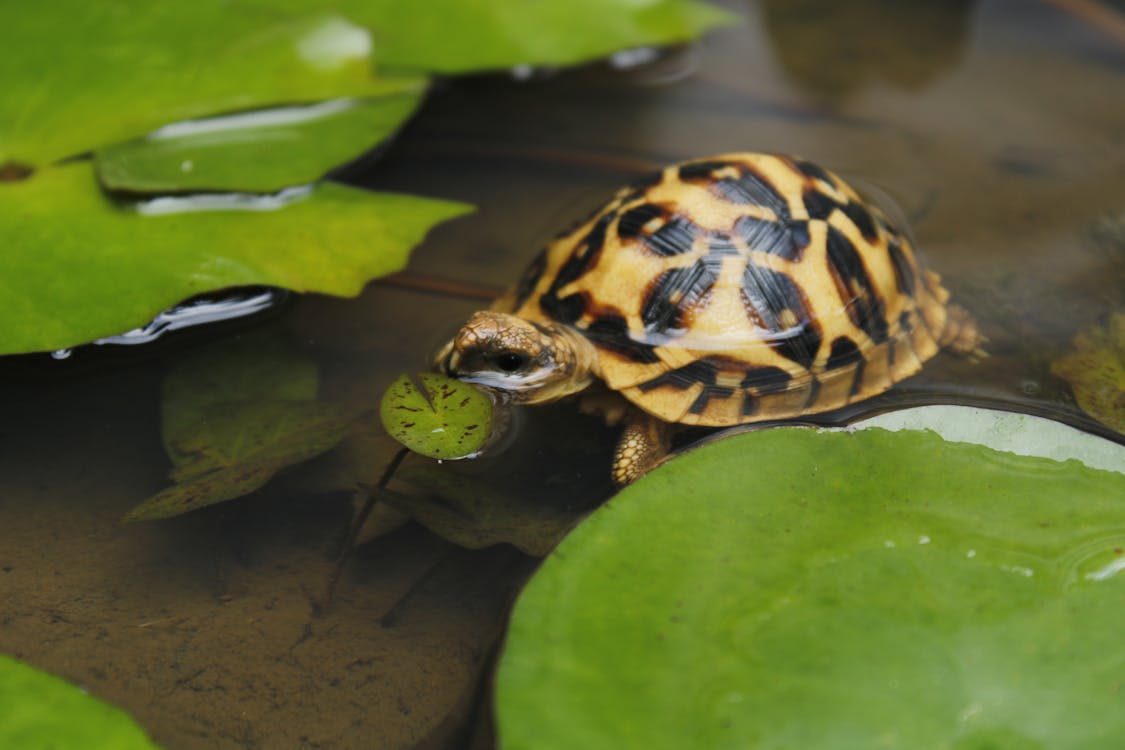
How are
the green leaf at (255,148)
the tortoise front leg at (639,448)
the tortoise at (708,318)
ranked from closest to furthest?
the tortoise front leg at (639,448) < the tortoise at (708,318) < the green leaf at (255,148)

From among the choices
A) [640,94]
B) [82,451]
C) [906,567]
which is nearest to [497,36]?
[640,94]

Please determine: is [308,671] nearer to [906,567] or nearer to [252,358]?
[252,358]

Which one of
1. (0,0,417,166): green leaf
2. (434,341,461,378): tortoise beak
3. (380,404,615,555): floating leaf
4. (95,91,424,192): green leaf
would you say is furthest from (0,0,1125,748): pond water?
(0,0,417,166): green leaf

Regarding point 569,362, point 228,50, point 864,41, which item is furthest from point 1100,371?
point 228,50

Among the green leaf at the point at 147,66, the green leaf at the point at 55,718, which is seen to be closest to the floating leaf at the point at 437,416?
the green leaf at the point at 55,718

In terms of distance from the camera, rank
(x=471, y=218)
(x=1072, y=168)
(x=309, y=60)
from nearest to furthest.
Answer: (x=309, y=60)
(x=471, y=218)
(x=1072, y=168)

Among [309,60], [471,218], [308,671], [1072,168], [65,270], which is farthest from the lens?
[1072,168]

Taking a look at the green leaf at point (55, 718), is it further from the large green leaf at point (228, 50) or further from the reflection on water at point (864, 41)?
the reflection on water at point (864, 41)

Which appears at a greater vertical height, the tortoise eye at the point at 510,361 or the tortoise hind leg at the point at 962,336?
the tortoise eye at the point at 510,361
